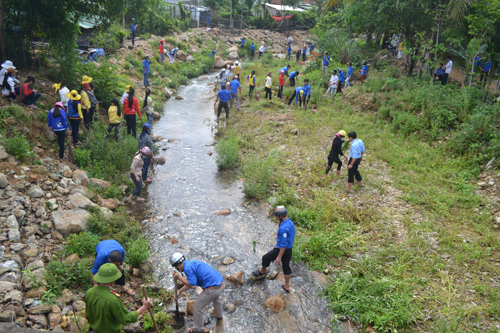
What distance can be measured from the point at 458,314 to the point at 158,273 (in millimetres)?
5143

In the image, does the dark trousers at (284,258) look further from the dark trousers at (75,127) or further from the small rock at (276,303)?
the dark trousers at (75,127)

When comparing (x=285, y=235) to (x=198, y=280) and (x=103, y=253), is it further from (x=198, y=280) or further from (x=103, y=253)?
(x=103, y=253)

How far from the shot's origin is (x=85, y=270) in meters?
5.39

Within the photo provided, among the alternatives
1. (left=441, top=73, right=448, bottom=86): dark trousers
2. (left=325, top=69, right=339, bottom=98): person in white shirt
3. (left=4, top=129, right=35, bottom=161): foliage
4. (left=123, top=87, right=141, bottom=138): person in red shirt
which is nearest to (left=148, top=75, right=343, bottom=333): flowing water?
(left=123, top=87, right=141, bottom=138): person in red shirt

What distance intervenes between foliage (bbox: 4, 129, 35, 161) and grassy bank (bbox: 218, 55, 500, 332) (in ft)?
17.6

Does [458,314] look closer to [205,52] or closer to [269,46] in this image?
[205,52]

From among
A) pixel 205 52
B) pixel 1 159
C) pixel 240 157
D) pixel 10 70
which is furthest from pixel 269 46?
pixel 1 159

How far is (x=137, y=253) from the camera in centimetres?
629

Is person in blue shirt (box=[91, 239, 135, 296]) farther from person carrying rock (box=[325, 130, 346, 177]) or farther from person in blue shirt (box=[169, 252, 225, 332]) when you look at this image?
person carrying rock (box=[325, 130, 346, 177])

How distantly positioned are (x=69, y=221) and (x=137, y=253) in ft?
4.79

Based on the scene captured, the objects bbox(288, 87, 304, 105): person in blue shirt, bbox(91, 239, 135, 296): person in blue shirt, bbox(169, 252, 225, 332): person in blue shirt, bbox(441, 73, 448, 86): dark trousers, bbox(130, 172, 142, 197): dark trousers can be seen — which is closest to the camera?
bbox(91, 239, 135, 296): person in blue shirt

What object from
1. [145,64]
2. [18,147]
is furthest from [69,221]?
[145,64]

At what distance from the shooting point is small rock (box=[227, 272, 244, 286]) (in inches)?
244

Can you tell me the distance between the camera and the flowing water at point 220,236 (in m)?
5.57
